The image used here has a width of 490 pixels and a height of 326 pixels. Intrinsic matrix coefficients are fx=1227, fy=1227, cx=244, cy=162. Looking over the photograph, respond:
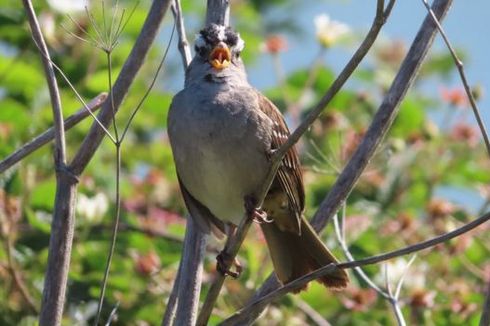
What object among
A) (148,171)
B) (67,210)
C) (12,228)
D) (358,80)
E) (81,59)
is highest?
(358,80)

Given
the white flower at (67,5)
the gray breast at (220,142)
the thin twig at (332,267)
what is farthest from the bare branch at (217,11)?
the white flower at (67,5)

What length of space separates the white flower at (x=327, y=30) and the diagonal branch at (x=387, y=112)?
2003mm

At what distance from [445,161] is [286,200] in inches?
60.9

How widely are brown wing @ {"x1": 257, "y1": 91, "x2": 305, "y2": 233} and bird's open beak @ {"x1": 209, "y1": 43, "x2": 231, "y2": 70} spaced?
159 millimetres

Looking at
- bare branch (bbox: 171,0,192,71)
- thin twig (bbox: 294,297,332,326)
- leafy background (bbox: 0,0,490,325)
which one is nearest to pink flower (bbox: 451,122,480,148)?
leafy background (bbox: 0,0,490,325)

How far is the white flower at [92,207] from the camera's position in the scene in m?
4.30

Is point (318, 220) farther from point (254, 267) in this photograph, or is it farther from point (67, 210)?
point (254, 267)

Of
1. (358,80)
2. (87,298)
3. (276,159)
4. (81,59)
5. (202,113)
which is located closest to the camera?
(276,159)

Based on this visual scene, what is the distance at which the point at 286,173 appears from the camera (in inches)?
145

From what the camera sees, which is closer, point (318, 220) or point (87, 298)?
point (318, 220)

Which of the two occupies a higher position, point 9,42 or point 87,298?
point 9,42

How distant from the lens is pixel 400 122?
208 inches

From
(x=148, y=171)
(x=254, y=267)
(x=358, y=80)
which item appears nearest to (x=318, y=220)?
(x=254, y=267)

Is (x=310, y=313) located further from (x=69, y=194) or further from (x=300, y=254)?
(x=69, y=194)
